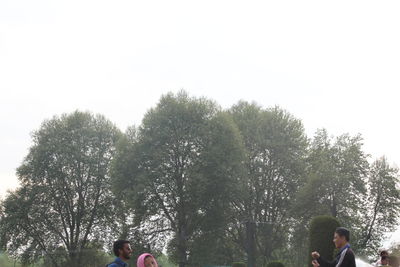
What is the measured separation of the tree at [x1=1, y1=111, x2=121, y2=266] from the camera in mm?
48781

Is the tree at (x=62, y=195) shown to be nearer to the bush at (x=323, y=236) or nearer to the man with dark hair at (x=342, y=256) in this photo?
the bush at (x=323, y=236)

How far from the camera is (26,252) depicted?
1917 inches

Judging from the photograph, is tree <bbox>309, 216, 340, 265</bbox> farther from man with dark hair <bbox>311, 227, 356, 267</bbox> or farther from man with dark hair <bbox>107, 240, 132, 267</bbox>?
man with dark hair <bbox>107, 240, 132, 267</bbox>

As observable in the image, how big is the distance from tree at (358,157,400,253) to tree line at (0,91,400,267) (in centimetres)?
9

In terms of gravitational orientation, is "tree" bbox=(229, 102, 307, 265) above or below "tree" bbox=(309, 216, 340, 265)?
above

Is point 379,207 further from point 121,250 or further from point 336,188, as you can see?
point 121,250

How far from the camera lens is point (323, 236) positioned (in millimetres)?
19969

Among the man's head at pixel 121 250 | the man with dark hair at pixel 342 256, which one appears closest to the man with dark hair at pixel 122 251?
the man's head at pixel 121 250

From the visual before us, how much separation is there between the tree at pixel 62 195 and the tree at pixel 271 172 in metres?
12.5

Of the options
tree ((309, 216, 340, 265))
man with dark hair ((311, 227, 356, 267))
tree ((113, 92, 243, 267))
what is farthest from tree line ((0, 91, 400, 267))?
man with dark hair ((311, 227, 356, 267))

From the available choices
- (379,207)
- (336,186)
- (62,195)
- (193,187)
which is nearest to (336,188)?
(336,186)

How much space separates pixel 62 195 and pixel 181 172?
40.9 ft

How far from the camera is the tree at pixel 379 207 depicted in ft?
157

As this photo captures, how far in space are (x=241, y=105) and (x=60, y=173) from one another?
1711 cm
